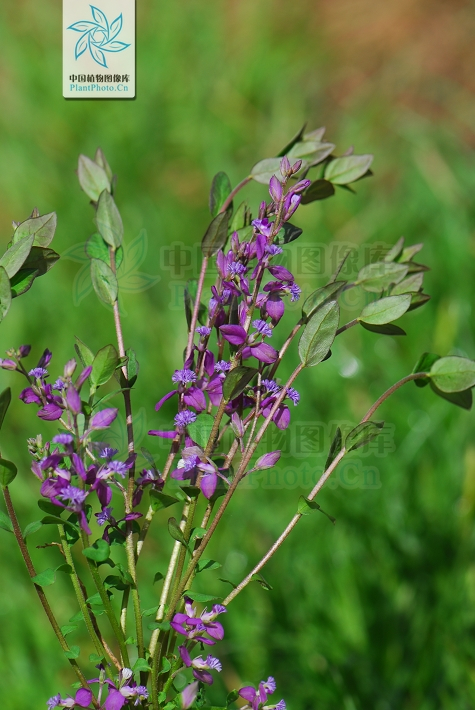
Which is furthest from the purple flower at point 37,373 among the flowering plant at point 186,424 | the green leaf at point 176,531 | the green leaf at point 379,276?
the green leaf at point 379,276

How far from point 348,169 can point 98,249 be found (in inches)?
7.0

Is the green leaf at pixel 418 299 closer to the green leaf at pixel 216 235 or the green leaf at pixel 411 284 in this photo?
the green leaf at pixel 411 284

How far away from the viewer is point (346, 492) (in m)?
1.05

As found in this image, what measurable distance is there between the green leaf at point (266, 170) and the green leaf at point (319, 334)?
0.41 ft

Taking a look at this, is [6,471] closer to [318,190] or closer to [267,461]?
[267,461]

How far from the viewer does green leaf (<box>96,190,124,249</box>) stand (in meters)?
0.44

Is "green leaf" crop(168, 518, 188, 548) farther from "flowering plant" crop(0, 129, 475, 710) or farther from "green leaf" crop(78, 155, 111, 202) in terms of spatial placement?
"green leaf" crop(78, 155, 111, 202)

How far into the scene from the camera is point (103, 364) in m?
0.37

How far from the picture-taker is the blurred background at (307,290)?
948 mm

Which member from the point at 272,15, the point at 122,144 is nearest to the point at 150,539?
the point at 122,144

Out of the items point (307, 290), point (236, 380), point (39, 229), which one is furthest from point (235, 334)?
point (307, 290)

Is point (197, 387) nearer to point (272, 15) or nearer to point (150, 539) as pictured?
point (150, 539)

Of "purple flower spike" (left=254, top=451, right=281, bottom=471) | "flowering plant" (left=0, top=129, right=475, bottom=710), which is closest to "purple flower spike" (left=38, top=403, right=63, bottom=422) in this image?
"flowering plant" (left=0, top=129, right=475, bottom=710)

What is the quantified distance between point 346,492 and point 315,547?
0.10m
